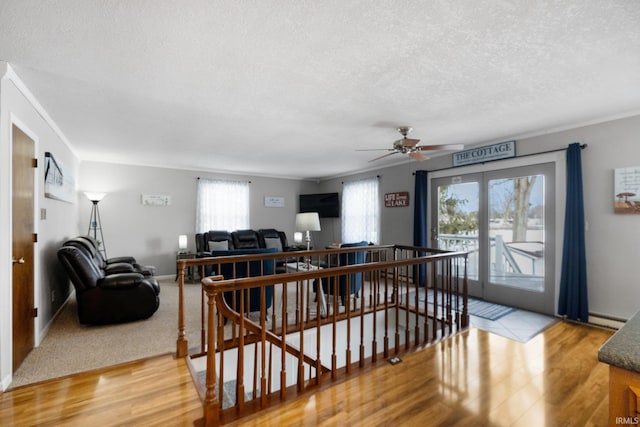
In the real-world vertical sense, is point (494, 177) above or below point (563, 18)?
below

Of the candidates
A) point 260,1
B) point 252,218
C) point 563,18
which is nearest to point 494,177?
point 563,18

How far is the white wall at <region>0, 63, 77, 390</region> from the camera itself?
2215 mm

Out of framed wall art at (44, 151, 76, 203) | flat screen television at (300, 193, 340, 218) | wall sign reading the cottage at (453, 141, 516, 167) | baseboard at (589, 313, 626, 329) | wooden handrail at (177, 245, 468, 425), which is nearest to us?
wooden handrail at (177, 245, 468, 425)

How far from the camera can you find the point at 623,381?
34.3 inches

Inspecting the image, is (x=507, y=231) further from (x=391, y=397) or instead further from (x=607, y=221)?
(x=391, y=397)

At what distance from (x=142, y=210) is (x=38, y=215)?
325cm

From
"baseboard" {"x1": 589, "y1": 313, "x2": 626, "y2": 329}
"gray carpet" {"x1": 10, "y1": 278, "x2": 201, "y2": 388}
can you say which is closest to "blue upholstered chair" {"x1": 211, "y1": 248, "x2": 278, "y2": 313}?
"gray carpet" {"x1": 10, "y1": 278, "x2": 201, "y2": 388}

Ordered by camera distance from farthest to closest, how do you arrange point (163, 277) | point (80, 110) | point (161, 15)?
point (163, 277), point (80, 110), point (161, 15)

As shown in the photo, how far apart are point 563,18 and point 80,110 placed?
14.1 ft

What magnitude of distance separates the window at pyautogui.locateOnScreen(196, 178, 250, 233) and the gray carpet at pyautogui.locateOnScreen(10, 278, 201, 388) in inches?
120

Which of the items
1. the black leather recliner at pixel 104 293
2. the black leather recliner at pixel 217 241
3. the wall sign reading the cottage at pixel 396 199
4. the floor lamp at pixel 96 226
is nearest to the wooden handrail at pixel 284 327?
the black leather recliner at pixel 104 293

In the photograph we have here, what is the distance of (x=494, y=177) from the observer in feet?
15.0

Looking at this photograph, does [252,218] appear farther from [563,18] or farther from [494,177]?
[563,18]

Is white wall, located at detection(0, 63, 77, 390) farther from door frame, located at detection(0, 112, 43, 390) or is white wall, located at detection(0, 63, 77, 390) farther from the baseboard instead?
the baseboard
